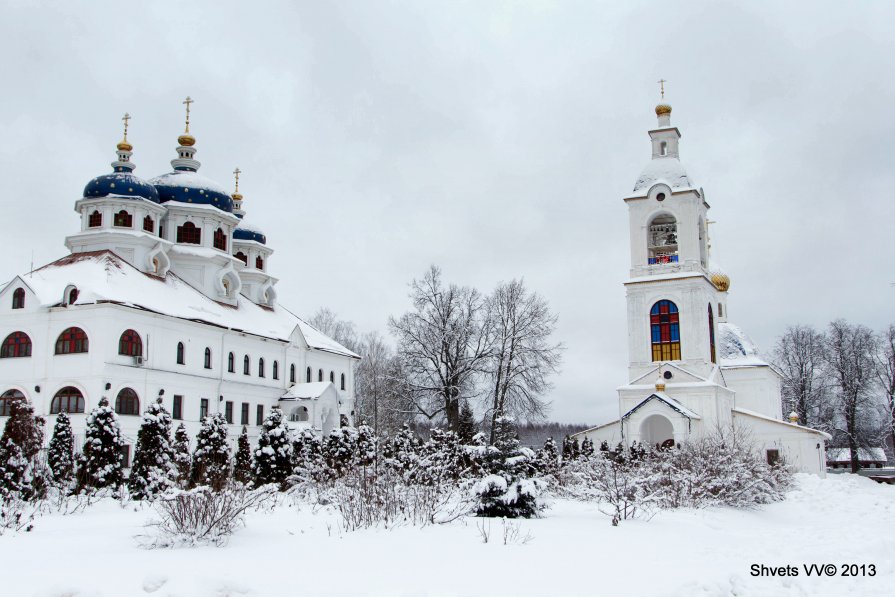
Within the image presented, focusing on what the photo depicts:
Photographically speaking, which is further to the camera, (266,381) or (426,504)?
(266,381)

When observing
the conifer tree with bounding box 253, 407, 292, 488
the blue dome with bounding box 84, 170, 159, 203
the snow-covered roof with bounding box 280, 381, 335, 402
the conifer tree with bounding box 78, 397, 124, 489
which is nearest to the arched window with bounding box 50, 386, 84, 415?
the conifer tree with bounding box 253, 407, 292, 488

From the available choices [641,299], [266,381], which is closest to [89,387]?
[266,381]

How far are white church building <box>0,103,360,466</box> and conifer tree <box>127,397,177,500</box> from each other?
7.12 metres

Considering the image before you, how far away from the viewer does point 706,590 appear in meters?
9.78

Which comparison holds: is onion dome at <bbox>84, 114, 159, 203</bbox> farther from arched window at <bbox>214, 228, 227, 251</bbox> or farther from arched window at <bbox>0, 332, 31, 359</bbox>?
arched window at <bbox>0, 332, 31, 359</bbox>

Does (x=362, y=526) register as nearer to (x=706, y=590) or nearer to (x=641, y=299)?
(x=706, y=590)

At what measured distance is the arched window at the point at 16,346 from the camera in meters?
30.8

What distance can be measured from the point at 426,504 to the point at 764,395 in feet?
116

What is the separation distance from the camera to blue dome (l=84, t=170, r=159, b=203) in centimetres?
3688

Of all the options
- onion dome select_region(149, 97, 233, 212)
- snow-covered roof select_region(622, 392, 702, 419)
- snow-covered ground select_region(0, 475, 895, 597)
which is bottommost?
snow-covered ground select_region(0, 475, 895, 597)

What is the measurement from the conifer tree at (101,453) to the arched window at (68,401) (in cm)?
833

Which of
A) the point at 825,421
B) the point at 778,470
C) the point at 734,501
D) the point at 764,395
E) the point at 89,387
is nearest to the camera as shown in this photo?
the point at 734,501

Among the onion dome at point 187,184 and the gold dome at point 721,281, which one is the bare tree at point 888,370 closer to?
the gold dome at point 721,281

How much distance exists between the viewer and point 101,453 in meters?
21.6
